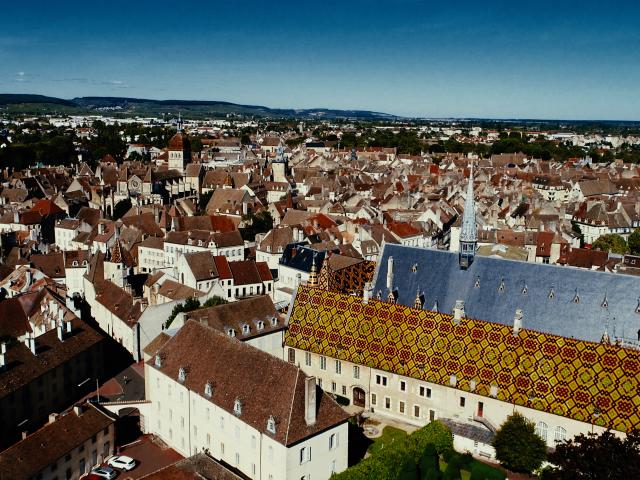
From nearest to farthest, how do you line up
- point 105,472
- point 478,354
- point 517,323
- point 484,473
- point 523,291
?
point 484,473 < point 105,472 < point 517,323 < point 478,354 < point 523,291

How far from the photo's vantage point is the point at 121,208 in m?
147

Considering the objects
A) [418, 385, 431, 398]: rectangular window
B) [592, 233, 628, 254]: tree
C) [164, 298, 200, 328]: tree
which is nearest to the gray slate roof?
[418, 385, 431, 398]: rectangular window

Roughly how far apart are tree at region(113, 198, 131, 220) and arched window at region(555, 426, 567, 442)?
118m

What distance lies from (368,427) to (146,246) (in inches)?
2482

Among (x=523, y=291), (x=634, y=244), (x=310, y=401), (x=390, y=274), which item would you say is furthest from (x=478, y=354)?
(x=634, y=244)

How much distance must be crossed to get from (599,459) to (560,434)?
30.6 feet

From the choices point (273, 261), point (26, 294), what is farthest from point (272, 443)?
point (273, 261)

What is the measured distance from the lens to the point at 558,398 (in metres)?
46.1

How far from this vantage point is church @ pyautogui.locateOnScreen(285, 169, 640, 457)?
45875 millimetres

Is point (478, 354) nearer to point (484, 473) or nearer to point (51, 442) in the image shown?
point (484, 473)

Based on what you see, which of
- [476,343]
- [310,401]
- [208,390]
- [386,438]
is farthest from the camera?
[476,343]

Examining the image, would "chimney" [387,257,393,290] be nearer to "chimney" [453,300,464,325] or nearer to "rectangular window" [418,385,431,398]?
"chimney" [453,300,464,325]

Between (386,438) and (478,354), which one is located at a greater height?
(478,354)

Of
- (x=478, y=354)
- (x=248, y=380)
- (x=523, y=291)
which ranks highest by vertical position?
(x=523, y=291)
